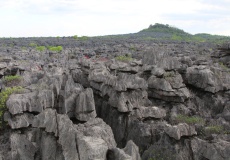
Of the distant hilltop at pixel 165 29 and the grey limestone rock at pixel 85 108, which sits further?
the distant hilltop at pixel 165 29

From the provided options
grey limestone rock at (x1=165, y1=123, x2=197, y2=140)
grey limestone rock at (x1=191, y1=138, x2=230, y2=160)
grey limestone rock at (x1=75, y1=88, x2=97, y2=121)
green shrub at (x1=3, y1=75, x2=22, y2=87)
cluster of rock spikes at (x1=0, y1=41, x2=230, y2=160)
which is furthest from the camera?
green shrub at (x1=3, y1=75, x2=22, y2=87)

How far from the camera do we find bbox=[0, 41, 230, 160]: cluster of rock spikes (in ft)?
46.2

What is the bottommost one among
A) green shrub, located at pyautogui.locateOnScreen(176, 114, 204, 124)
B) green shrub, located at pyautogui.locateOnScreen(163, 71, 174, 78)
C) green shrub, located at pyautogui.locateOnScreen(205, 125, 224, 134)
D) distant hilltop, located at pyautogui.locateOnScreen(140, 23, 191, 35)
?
green shrub, located at pyautogui.locateOnScreen(176, 114, 204, 124)

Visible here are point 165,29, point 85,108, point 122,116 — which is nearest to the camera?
point 85,108

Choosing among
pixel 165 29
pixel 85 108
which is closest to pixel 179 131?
pixel 85 108

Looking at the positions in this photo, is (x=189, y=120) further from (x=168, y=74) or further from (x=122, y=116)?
(x=168, y=74)

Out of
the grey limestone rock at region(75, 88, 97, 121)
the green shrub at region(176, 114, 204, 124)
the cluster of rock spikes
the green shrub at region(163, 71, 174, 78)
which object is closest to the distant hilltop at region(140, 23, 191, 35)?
the cluster of rock spikes

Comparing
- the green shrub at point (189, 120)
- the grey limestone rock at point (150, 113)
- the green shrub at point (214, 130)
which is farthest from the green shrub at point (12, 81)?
the green shrub at point (214, 130)

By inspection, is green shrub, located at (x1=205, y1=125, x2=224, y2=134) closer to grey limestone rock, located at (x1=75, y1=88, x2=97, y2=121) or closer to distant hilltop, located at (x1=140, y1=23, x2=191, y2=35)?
grey limestone rock, located at (x1=75, y1=88, x2=97, y2=121)

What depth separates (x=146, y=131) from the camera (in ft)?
65.5

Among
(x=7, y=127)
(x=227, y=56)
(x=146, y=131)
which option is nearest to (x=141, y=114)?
(x=146, y=131)

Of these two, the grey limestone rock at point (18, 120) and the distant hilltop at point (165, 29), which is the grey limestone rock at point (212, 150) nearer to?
the grey limestone rock at point (18, 120)

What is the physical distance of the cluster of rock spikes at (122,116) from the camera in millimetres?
14086

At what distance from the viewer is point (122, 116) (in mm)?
21984
